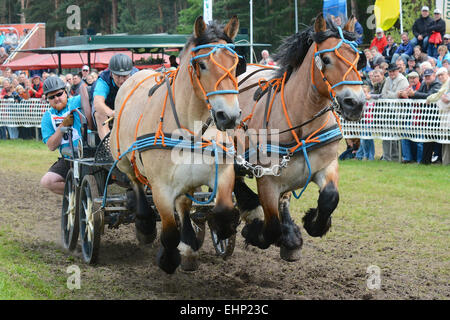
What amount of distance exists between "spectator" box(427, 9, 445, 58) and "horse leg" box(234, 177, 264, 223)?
10.2 metres

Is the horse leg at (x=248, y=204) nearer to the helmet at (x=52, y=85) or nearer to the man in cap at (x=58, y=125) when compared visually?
the man in cap at (x=58, y=125)

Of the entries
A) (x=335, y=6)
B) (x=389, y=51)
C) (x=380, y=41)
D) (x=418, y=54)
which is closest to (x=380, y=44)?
(x=380, y=41)

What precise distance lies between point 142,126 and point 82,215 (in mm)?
1768

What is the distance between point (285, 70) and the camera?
5.68 metres

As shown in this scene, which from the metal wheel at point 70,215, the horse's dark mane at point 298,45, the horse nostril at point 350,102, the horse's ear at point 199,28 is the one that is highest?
the horse's ear at point 199,28

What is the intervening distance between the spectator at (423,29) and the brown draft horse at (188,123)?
10.7m

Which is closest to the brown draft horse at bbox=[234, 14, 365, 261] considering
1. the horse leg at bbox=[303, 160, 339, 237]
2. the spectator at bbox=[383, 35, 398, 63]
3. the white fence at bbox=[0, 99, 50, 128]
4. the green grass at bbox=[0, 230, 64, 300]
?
the horse leg at bbox=[303, 160, 339, 237]

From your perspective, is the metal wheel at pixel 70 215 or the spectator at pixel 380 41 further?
the spectator at pixel 380 41

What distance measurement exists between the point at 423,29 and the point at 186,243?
11.5 meters

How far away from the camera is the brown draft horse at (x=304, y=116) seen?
16.0 feet

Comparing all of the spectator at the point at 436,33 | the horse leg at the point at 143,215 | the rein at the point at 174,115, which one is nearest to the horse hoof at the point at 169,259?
the rein at the point at 174,115

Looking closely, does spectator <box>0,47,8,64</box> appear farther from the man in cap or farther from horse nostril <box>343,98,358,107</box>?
horse nostril <box>343,98,358,107</box>
